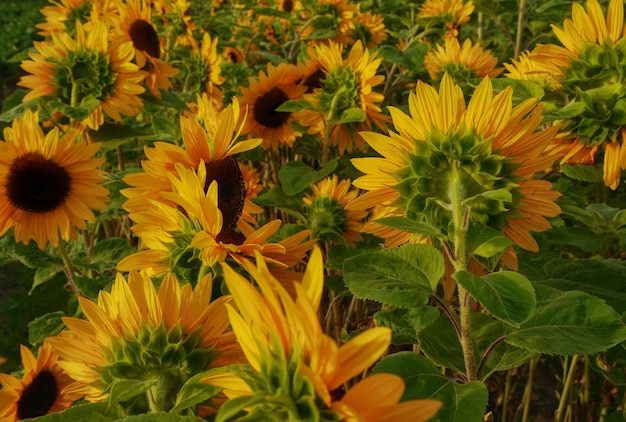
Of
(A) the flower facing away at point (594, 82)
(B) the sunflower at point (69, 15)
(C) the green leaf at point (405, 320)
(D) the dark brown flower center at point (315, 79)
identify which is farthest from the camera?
(B) the sunflower at point (69, 15)

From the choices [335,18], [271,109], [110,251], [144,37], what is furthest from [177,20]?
[110,251]

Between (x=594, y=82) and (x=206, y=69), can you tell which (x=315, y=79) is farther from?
(x=594, y=82)

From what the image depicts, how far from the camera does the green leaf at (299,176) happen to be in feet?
4.28

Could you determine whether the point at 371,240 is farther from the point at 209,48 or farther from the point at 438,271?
the point at 209,48

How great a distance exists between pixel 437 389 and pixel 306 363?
0.24 m

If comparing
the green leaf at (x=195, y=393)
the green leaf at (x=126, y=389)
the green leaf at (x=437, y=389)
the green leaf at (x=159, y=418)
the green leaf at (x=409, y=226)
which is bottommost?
the green leaf at (x=437, y=389)

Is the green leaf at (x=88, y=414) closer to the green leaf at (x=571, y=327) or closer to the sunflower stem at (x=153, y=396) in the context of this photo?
the sunflower stem at (x=153, y=396)

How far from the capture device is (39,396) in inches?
36.6

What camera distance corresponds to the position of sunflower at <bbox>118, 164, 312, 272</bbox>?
0.68 m

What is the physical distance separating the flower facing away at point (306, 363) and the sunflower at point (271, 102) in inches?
45.7

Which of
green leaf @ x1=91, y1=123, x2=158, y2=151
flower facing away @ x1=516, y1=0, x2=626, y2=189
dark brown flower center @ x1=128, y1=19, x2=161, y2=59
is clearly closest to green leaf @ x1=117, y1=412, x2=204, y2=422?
flower facing away @ x1=516, y1=0, x2=626, y2=189

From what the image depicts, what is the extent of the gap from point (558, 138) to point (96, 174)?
79cm

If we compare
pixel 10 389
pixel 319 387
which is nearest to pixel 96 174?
pixel 10 389

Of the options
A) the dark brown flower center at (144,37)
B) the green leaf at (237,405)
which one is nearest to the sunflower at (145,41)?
the dark brown flower center at (144,37)
